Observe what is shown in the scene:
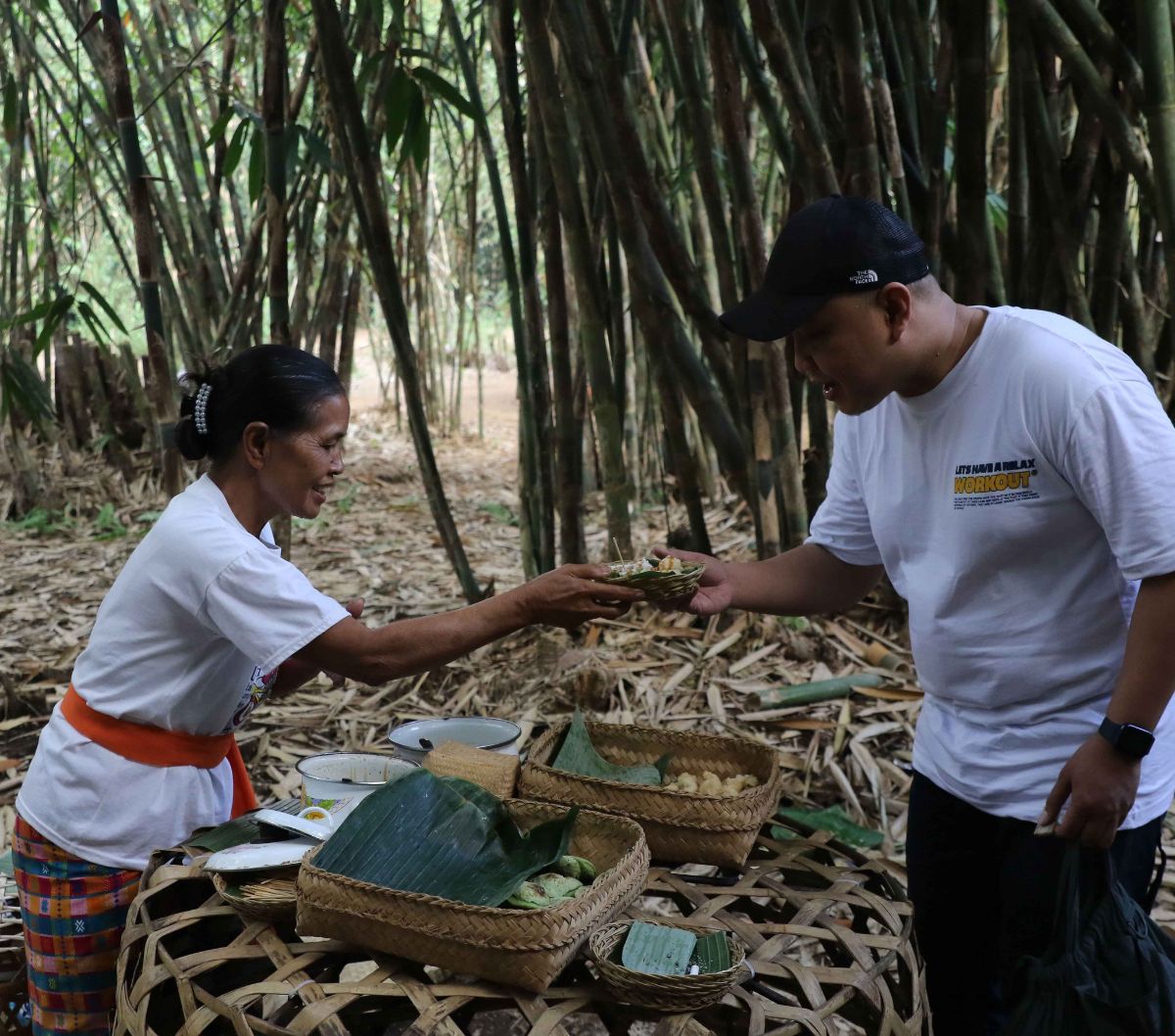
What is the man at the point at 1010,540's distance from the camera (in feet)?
3.96

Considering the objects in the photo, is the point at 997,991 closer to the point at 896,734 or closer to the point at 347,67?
the point at 896,734

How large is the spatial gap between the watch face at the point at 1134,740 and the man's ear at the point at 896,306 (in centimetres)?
51

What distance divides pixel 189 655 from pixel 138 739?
5.2 inches

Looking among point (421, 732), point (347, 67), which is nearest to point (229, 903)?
point (421, 732)

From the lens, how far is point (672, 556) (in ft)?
5.59

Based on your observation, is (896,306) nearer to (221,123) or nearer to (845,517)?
(845,517)

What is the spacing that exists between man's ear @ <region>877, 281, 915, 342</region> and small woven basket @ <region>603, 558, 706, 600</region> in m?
0.44

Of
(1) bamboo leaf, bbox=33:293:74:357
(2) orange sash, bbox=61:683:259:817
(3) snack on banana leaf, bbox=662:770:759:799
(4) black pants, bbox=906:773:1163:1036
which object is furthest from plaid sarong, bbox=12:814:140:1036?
(1) bamboo leaf, bbox=33:293:74:357

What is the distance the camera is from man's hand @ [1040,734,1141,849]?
48.0 inches

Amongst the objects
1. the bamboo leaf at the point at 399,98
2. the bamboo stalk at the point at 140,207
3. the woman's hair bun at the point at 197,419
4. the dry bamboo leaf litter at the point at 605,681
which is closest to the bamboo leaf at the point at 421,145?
the bamboo leaf at the point at 399,98

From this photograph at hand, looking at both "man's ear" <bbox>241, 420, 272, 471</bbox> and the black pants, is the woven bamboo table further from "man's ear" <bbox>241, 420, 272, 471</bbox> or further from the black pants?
"man's ear" <bbox>241, 420, 272, 471</bbox>

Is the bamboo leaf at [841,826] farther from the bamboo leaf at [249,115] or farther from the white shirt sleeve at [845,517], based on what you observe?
the bamboo leaf at [249,115]

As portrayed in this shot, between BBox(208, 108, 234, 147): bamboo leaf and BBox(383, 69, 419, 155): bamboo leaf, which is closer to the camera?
BBox(383, 69, 419, 155): bamboo leaf

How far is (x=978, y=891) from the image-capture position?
4.94 ft
